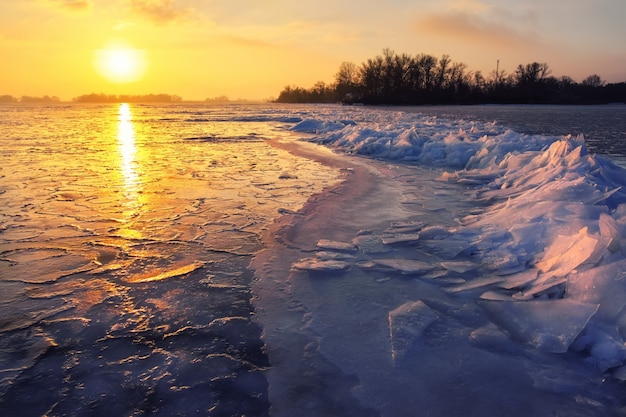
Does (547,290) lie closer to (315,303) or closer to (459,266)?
(459,266)

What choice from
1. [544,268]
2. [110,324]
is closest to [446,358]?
[544,268]

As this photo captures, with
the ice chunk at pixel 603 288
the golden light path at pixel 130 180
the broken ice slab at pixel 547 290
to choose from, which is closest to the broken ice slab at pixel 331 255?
the broken ice slab at pixel 547 290

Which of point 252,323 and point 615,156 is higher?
point 615,156

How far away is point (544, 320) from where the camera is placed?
2074 mm

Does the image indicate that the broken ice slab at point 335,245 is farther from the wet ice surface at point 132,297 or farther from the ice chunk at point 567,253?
the ice chunk at point 567,253

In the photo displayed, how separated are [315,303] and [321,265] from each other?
54 centimetres

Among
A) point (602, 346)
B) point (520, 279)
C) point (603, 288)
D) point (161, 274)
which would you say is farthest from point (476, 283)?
point (161, 274)

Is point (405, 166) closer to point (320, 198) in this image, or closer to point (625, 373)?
point (320, 198)

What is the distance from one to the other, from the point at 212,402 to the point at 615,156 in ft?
30.3

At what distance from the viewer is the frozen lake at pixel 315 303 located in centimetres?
164

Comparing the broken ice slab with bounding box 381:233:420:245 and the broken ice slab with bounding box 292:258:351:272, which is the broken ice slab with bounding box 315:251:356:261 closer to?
the broken ice slab with bounding box 292:258:351:272

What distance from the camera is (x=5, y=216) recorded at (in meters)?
3.96

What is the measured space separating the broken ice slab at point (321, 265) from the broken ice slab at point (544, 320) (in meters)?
0.98

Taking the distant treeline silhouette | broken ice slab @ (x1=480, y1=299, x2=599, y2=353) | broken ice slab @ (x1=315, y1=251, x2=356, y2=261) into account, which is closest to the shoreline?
broken ice slab @ (x1=315, y1=251, x2=356, y2=261)
